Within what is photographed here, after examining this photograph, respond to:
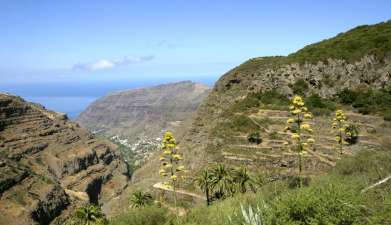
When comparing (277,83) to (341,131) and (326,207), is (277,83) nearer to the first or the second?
(341,131)

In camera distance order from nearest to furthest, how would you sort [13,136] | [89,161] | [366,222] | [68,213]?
[366,222] < [68,213] < [13,136] < [89,161]

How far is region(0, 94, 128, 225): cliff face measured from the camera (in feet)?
278

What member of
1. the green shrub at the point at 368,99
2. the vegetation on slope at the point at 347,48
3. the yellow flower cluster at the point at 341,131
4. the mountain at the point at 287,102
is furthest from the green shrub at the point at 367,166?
the vegetation on slope at the point at 347,48

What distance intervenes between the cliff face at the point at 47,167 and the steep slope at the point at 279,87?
4173 cm

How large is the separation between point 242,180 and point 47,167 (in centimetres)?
9335

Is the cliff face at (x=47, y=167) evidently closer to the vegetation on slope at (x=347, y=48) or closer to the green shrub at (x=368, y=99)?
the vegetation on slope at (x=347, y=48)

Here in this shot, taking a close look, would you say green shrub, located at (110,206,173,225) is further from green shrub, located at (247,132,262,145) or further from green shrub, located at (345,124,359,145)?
green shrub, located at (345,124,359,145)

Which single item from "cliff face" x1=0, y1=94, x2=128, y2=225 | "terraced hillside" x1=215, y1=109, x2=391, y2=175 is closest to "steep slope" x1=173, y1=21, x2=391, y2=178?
"terraced hillside" x1=215, y1=109, x2=391, y2=175

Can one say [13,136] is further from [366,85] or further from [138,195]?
[366,85]

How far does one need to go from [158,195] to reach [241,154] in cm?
1134

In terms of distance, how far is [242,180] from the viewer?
132ft

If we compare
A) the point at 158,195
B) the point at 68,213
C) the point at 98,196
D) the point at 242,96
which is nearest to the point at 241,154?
the point at 158,195

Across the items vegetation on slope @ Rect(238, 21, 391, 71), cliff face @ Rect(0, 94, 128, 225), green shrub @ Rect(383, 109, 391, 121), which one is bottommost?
cliff face @ Rect(0, 94, 128, 225)

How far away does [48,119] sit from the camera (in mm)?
141625
